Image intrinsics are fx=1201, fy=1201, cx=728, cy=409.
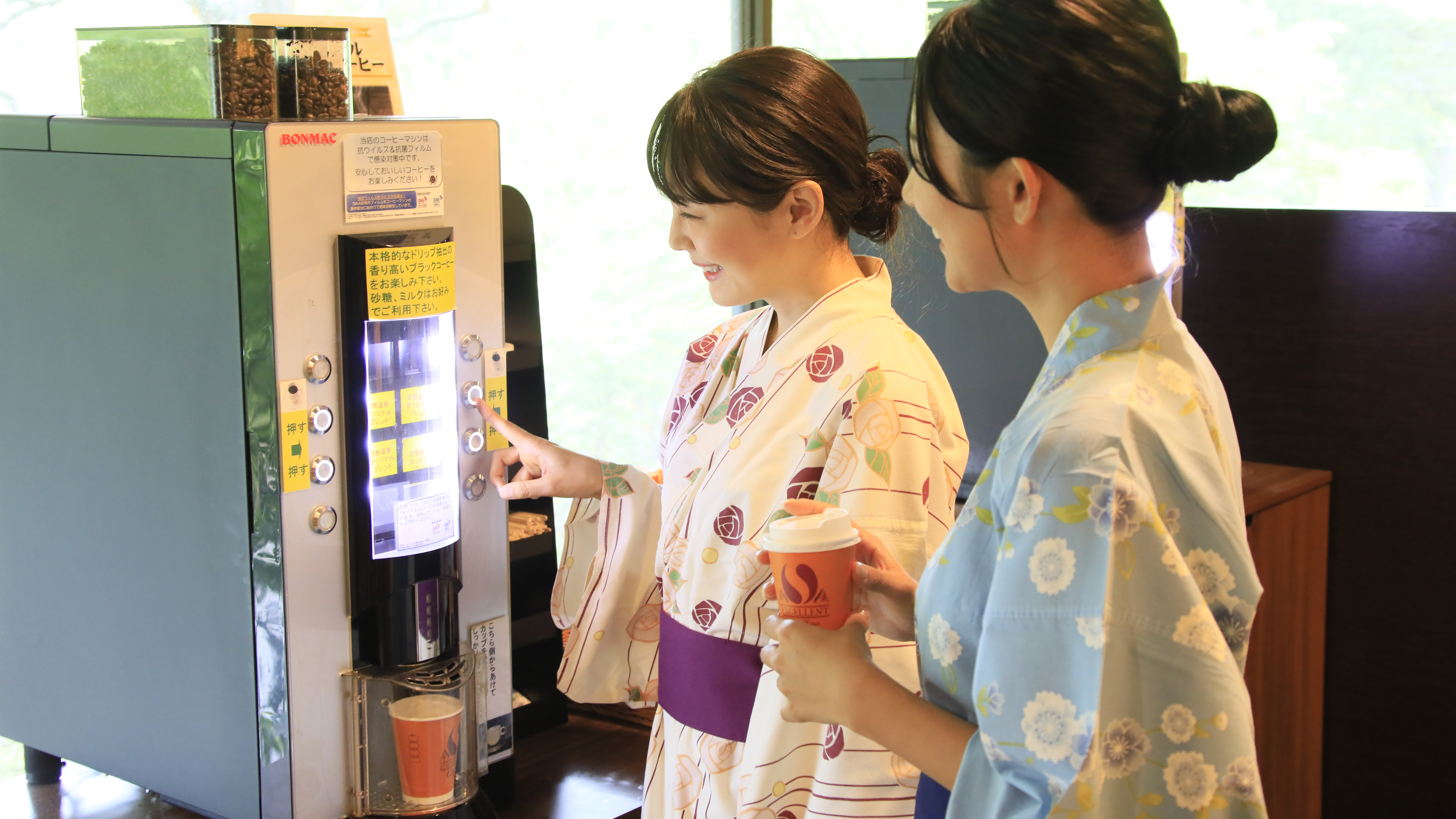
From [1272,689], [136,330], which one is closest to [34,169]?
[136,330]

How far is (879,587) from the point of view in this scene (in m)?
1.08

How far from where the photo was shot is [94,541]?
1375 millimetres

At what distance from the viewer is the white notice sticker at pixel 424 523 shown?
131cm

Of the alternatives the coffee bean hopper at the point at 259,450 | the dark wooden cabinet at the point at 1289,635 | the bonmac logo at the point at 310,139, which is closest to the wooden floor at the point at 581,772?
the coffee bean hopper at the point at 259,450

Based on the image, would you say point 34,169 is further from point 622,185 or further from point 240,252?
point 622,185

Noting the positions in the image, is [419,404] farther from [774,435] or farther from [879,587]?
[879,587]

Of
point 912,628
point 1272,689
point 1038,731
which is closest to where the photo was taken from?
point 1038,731

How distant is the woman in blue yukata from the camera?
2.56 ft

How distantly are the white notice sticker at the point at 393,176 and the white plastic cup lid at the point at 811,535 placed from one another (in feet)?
1.91

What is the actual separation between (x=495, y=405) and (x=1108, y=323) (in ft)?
2.61

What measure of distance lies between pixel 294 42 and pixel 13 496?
65 centimetres

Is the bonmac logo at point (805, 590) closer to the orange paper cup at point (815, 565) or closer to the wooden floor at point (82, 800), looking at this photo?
the orange paper cup at point (815, 565)

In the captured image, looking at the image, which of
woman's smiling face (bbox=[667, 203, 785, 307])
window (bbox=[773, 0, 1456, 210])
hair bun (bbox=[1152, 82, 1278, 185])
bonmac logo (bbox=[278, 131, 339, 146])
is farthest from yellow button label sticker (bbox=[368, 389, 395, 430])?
window (bbox=[773, 0, 1456, 210])

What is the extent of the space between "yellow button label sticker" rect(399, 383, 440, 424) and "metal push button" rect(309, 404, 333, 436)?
0.08 meters
